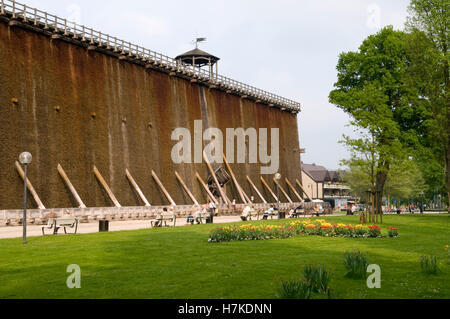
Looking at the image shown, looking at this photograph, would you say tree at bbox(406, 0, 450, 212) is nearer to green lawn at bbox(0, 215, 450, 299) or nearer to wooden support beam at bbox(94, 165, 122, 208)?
green lawn at bbox(0, 215, 450, 299)

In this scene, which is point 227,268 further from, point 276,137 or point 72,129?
point 276,137

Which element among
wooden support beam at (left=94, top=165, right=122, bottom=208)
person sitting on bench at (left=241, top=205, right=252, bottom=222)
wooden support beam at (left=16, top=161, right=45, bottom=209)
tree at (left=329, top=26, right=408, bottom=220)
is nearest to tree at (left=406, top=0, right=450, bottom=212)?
tree at (left=329, top=26, right=408, bottom=220)

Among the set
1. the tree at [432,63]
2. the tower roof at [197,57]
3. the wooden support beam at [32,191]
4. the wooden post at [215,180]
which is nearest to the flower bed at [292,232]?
the wooden support beam at [32,191]

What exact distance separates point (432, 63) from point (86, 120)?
2628 centimetres

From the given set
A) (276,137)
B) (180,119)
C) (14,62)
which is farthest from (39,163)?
(276,137)

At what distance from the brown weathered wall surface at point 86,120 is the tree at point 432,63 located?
21.5 meters

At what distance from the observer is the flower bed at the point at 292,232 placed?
15.6 metres

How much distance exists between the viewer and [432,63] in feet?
110

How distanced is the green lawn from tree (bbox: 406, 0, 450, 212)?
2069 centimetres

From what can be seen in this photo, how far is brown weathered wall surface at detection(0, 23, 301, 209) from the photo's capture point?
2902cm

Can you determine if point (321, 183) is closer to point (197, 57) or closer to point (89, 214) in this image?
point (197, 57)

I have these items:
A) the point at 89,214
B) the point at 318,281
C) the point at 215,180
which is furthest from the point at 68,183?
the point at 318,281
